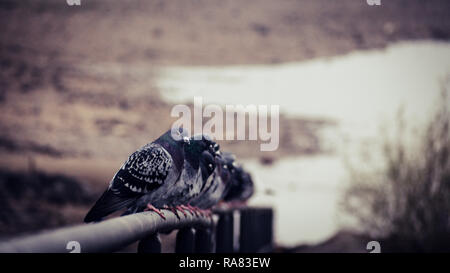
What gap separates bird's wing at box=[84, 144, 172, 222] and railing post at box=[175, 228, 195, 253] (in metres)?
0.27

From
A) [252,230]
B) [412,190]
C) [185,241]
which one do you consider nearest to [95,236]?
[185,241]

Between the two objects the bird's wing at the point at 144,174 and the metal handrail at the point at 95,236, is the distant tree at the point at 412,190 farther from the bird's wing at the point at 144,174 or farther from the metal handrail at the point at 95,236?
the metal handrail at the point at 95,236

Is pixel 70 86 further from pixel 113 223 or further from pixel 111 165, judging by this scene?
pixel 113 223

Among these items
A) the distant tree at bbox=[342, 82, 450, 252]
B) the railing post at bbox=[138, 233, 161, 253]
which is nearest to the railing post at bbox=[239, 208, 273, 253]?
the railing post at bbox=[138, 233, 161, 253]

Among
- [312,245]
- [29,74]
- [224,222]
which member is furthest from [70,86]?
[224,222]

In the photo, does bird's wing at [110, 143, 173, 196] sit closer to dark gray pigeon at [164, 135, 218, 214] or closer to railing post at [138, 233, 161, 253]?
dark gray pigeon at [164, 135, 218, 214]

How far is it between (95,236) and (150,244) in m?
0.77

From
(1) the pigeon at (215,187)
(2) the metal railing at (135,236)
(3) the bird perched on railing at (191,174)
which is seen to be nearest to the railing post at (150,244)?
(2) the metal railing at (135,236)

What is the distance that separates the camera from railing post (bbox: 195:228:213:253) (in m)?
3.10

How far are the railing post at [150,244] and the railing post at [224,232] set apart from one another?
1.75m

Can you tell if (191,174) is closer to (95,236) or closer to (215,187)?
(215,187)

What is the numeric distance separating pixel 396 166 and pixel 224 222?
37.7ft

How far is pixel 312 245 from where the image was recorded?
1825cm
